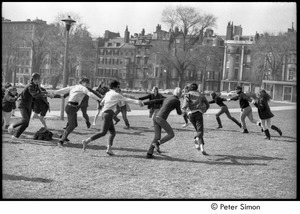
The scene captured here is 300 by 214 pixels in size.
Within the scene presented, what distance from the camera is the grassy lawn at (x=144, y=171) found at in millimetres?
6008

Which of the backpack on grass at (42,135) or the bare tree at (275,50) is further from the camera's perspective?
the bare tree at (275,50)

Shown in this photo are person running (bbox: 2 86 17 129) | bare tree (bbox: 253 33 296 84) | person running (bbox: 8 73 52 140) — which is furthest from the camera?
bare tree (bbox: 253 33 296 84)

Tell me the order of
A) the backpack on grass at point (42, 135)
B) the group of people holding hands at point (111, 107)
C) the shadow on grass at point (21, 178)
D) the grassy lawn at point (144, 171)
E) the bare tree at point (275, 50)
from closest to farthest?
the grassy lawn at point (144, 171) < the shadow on grass at point (21, 178) < the group of people holding hands at point (111, 107) < the backpack on grass at point (42, 135) < the bare tree at point (275, 50)

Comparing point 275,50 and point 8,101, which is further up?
point 275,50

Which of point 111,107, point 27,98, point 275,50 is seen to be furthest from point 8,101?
point 275,50

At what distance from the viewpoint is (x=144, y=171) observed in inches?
294

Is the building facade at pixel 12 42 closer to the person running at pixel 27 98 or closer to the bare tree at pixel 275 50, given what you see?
the person running at pixel 27 98

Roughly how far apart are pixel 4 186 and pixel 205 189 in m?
3.18

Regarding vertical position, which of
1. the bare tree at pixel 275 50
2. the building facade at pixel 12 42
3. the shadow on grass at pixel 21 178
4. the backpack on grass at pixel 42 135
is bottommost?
the shadow on grass at pixel 21 178

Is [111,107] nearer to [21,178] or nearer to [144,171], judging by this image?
[144,171]

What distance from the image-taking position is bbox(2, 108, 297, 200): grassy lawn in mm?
6008

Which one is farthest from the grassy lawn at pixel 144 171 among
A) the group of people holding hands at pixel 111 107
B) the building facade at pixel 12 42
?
the building facade at pixel 12 42

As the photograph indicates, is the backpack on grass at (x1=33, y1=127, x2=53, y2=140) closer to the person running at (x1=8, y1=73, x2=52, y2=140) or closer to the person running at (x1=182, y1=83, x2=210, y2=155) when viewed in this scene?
the person running at (x1=8, y1=73, x2=52, y2=140)

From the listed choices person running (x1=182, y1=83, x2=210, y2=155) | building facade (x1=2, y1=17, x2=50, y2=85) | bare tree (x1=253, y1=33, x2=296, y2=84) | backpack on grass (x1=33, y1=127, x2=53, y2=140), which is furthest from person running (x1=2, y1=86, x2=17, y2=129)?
bare tree (x1=253, y1=33, x2=296, y2=84)
